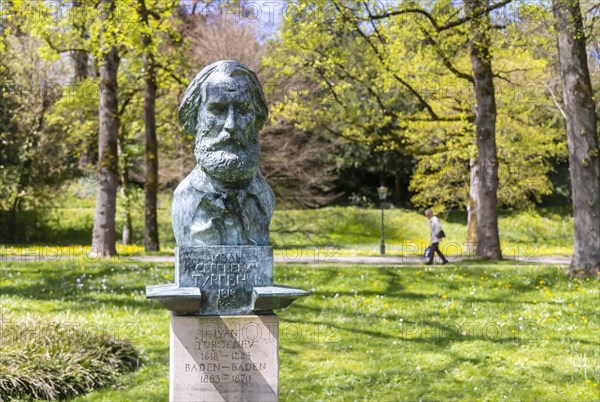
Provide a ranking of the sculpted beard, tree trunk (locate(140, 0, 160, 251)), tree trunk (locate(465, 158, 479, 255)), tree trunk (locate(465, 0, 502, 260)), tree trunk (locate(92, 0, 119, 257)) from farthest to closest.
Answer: tree trunk (locate(465, 158, 479, 255)), tree trunk (locate(140, 0, 160, 251)), tree trunk (locate(465, 0, 502, 260)), tree trunk (locate(92, 0, 119, 257)), the sculpted beard

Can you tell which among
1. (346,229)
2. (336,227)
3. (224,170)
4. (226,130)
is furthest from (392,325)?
(346,229)

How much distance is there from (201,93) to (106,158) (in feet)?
36.1

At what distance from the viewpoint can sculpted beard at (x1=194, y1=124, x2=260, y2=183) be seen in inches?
183

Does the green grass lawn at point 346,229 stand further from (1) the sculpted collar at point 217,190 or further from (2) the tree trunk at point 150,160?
(1) the sculpted collar at point 217,190

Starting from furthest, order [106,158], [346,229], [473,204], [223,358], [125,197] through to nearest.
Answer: [346,229] → [125,197] → [473,204] → [106,158] → [223,358]

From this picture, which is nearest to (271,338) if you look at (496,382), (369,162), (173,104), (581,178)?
(496,382)

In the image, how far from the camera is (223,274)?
4.59 meters

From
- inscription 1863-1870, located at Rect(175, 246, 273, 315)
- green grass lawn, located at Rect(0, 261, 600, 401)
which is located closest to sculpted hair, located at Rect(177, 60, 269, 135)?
inscription 1863-1870, located at Rect(175, 246, 273, 315)

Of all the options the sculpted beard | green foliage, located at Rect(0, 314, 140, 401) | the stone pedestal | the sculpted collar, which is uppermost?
the sculpted beard

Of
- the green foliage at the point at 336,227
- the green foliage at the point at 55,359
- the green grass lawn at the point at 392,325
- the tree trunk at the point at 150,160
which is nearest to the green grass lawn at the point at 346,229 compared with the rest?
the green foliage at the point at 336,227

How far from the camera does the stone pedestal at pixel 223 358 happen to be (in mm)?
4453

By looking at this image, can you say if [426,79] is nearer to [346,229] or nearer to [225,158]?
[346,229]

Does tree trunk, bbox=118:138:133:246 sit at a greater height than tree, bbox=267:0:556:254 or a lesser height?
lesser

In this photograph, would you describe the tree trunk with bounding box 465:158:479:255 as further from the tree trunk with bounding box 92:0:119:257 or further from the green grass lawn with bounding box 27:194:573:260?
the tree trunk with bounding box 92:0:119:257
